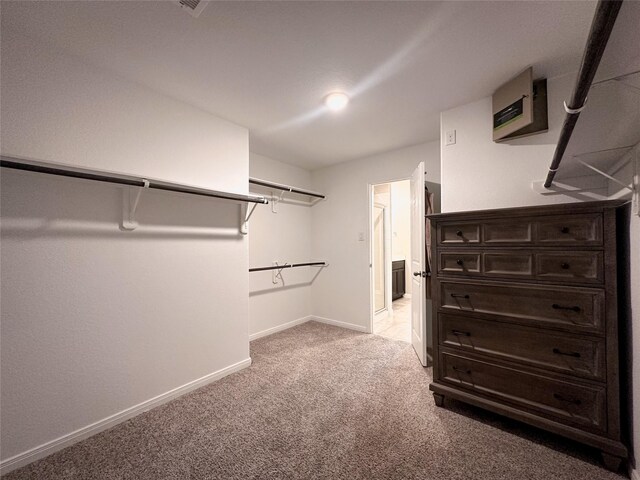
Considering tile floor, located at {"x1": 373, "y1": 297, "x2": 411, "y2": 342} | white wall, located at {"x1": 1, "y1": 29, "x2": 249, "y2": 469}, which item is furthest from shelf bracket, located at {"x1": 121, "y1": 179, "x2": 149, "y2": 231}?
tile floor, located at {"x1": 373, "y1": 297, "x2": 411, "y2": 342}

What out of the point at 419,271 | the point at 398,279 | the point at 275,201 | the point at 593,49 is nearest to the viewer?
the point at 593,49

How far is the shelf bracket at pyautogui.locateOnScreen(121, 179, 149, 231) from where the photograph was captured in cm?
180

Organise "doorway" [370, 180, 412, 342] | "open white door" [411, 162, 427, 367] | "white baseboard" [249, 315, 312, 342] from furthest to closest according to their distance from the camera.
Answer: "doorway" [370, 180, 412, 342] → "white baseboard" [249, 315, 312, 342] → "open white door" [411, 162, 427, 367]

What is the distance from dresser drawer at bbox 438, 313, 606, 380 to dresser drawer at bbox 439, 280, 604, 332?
7 cm

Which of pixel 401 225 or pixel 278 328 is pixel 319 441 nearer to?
pixel 278 328

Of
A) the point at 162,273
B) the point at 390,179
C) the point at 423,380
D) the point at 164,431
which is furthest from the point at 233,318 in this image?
the point at 390,179

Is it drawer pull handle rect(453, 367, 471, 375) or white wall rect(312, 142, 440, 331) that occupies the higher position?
white wall rect(312, 142, 440, 331)

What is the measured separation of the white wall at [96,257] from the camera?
1.42 metres

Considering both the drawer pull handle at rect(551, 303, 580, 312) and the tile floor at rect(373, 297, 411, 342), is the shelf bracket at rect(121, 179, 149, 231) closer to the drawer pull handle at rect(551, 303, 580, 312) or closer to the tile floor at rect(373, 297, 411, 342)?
the drawer pull handle at rect(551, 303, 580, 312)

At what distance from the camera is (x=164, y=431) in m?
1.68

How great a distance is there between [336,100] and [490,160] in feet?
4.36

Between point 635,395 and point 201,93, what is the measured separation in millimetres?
3248

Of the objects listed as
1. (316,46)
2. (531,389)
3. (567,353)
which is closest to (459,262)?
(567,353)

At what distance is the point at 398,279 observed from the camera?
18.5 ft
